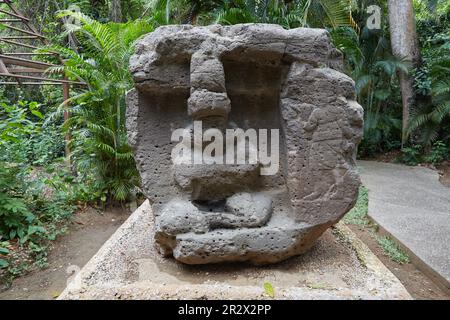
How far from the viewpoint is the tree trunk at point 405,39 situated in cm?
743

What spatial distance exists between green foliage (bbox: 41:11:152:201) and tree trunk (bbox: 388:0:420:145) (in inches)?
223

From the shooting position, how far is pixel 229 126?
237 cm

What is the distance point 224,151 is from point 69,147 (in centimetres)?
382

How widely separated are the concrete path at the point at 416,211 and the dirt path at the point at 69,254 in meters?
3.55

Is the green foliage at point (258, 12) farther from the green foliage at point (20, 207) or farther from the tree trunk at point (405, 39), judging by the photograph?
the green foliage at point (20, 207)

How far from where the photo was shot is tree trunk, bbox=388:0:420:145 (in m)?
7.43

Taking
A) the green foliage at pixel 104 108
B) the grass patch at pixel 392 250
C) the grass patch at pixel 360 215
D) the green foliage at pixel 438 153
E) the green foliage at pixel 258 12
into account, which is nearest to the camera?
the grass patch at pixel 392 250

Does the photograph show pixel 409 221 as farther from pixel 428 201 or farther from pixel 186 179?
pixel 186 179

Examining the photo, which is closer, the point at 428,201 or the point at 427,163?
the point at 428,201

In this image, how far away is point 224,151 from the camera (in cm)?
235

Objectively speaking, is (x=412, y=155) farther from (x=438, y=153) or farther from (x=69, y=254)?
(x=69, y=254)

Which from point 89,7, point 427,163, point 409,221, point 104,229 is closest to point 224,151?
point 104,229

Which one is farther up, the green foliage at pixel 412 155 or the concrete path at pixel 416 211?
the green foliage at pixel 412 155

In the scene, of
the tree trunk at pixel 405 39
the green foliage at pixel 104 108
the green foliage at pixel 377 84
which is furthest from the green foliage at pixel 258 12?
the tree trunk at pixel 405 39
